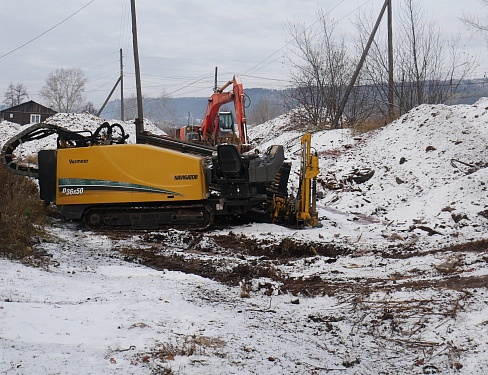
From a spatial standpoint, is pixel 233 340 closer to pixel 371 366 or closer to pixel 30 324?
pixel 371 366

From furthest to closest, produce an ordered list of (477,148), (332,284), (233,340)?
1. (477,148)
2. (332,284)
3. (233,340)

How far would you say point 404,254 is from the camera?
8.78 m

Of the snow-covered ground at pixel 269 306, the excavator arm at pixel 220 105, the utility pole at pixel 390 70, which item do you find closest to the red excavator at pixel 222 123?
the excavator arm at pixel 220 105

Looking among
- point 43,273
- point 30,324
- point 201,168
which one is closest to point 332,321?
point 30,324

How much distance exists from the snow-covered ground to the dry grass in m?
0.38

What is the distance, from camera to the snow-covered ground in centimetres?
424

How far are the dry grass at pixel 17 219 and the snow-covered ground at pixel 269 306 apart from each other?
38 centimetres

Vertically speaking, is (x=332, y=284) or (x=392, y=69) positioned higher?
(x=392, y=69)

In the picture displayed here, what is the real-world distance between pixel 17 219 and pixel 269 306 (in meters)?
4.60

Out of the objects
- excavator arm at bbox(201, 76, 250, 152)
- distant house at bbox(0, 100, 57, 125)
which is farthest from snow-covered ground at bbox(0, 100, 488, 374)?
distant house at bbox(0, 100, 57, 125)

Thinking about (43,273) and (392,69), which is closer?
(43,273)

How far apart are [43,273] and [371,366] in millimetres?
4121

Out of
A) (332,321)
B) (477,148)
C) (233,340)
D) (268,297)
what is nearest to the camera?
(233,340)

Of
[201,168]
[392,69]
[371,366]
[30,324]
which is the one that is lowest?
[371,366]
